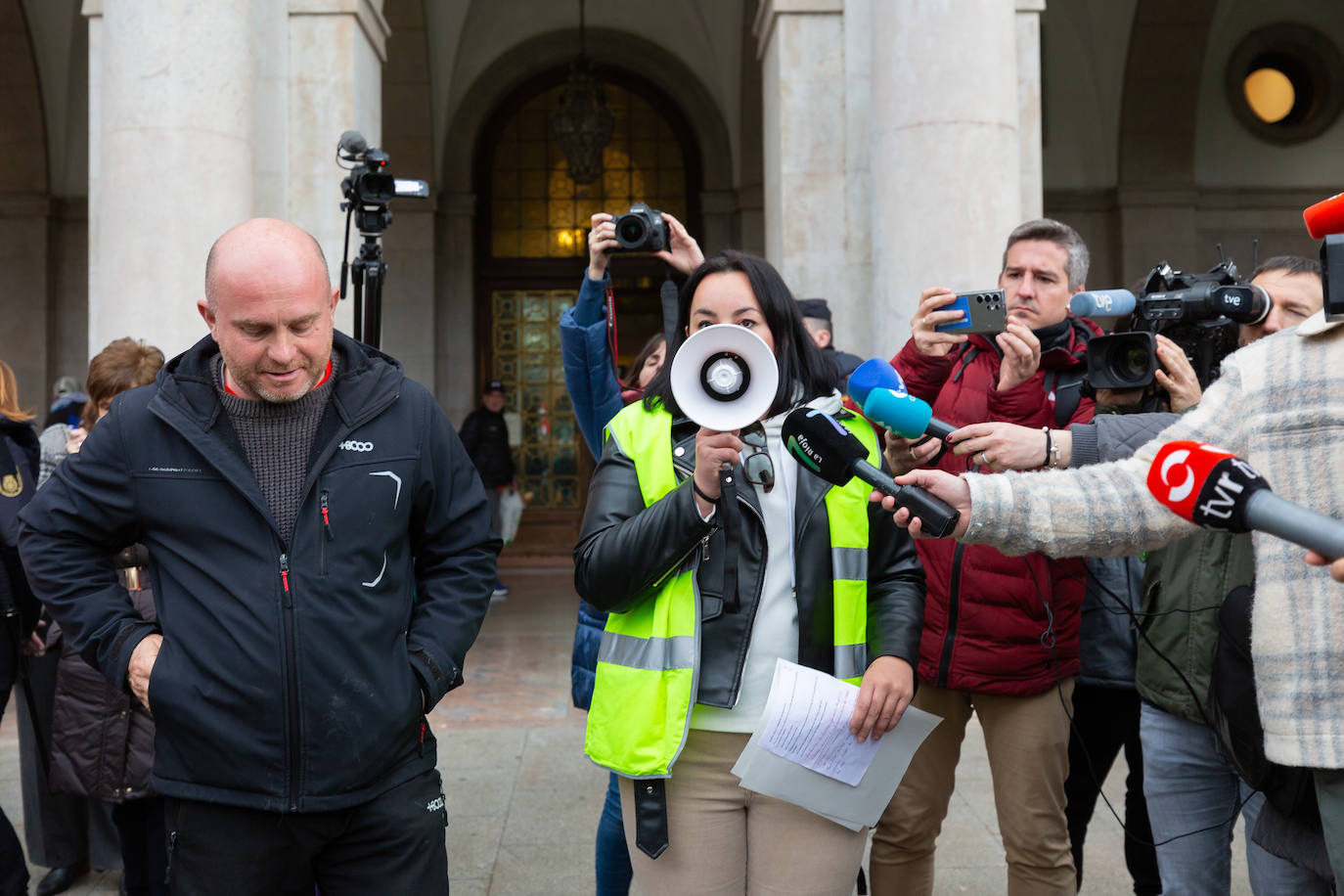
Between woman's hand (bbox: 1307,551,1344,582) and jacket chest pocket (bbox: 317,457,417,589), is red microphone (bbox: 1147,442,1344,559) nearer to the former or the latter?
woman's hand (bbox: 1307,551,1344,582)

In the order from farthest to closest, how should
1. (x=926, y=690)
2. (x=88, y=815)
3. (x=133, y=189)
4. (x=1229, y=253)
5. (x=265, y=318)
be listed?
1. (x=1229, y=253)
2. (x=133, y=189)
3. (x=88, y=815)
4. (x=926, y=690)
5. (x=265, y=318)

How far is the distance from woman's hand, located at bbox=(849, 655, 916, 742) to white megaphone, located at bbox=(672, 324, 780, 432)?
2.04 ft

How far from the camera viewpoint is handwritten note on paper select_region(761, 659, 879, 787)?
8.02 feet

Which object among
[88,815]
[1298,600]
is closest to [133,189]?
[88,815]

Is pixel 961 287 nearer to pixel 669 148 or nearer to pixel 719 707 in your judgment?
pixel 719 707

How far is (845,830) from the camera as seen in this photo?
2562 mm

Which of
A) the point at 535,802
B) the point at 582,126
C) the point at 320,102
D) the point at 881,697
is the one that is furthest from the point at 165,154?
the point at 582,126

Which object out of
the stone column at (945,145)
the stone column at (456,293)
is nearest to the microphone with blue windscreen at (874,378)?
the stone column at (945,145)

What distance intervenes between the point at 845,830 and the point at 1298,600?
3.51ft

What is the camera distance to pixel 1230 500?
5.27ft

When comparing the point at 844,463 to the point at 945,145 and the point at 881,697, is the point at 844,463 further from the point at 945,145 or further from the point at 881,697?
the point at 945,145

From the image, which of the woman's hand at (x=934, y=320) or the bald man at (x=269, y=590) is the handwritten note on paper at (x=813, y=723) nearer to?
the bald man at (x=269, y=590)

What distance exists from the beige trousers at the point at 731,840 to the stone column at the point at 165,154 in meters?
4.66

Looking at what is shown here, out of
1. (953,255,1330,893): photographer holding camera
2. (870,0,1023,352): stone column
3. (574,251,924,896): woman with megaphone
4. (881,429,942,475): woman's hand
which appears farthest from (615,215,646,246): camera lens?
(870,0,1023,352): stone column
